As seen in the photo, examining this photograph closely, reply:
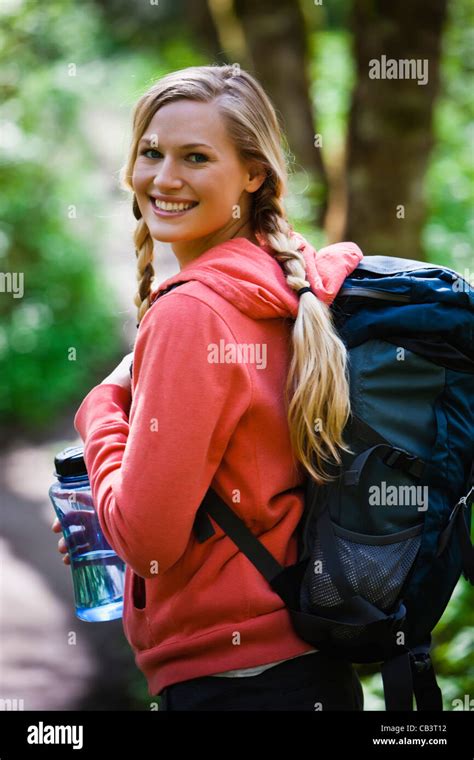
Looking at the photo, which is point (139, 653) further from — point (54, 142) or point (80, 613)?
point (54, 142)

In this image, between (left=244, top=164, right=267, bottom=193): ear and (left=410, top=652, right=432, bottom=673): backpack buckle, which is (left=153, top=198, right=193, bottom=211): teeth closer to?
(left=244, top=164, right=267, bottom=193): ear

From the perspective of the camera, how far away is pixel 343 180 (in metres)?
5.11

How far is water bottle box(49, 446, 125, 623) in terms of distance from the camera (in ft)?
7.74

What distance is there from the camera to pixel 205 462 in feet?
5.70

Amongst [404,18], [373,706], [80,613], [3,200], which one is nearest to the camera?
[80,613]

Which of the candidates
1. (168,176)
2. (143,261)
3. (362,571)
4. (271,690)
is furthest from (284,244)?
(271,690)

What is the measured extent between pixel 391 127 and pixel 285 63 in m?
2.61

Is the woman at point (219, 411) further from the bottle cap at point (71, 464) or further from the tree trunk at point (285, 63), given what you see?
the tree trunk at point (285, 63)

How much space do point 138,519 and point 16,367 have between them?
6.42 metres

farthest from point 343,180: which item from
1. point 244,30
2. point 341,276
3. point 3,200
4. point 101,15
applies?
point 101,15

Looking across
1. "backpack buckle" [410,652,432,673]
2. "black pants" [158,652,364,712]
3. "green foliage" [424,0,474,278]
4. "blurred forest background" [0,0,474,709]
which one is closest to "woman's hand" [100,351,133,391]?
"black pants" [158,652,364,712]

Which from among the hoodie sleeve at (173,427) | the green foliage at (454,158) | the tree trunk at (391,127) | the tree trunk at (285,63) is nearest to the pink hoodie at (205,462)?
the hoodie sleeve at (173,427)

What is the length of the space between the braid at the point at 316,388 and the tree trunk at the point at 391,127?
3.15 meters

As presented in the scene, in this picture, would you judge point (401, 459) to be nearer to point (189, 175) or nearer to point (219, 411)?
point (219, 411)
